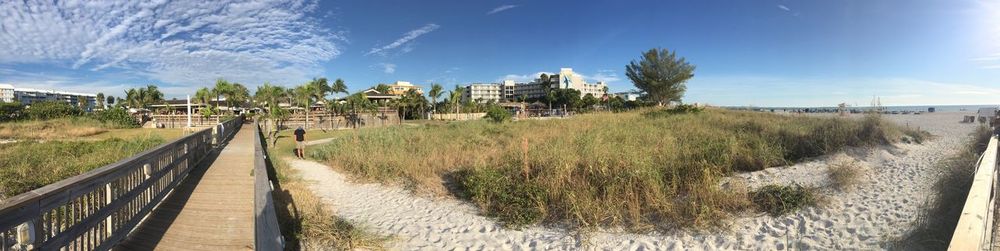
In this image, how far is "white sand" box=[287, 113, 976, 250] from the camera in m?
5.39

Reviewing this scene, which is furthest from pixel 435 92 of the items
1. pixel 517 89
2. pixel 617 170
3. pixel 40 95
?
pixel 40 95

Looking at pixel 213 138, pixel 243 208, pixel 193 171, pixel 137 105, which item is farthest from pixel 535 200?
pixel 137 105

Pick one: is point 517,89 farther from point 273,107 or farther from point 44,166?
point 44,166

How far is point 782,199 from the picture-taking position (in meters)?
6.55

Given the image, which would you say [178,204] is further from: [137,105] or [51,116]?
[137,105]

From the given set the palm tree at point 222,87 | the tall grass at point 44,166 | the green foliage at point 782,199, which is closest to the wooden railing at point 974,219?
the green foliage at point 782,199

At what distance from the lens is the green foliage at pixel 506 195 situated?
6731mm

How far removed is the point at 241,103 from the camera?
60750mm

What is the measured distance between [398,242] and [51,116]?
57807 mm

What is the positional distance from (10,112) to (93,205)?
63.5 metres

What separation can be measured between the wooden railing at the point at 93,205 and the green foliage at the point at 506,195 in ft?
15.1

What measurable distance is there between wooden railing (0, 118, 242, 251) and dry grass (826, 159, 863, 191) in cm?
1010

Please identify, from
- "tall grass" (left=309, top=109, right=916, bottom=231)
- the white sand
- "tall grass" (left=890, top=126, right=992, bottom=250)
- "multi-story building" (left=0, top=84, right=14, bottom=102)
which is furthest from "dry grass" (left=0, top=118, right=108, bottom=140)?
"multi-story building" (left=0, top=84, right=14, bottom=102)

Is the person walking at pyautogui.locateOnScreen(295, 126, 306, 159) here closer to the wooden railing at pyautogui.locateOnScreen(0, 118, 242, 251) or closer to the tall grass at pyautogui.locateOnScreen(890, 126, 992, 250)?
the wooden railing at pyautogui.locateOnScreen(0, 118, 242, 251)
